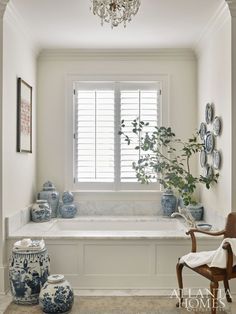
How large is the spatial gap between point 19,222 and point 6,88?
1420mm

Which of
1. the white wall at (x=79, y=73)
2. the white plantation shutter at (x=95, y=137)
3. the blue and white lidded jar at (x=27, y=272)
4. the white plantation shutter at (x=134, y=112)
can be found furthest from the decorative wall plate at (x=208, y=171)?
the blue and white lidded jar at (x=27, y=272)

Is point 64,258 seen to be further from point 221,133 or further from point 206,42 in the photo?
point 206,42

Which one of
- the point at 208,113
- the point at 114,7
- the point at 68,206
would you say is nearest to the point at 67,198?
the point at 68,206

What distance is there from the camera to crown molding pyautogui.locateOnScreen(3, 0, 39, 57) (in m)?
3.67

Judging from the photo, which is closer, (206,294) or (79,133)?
(206,294)

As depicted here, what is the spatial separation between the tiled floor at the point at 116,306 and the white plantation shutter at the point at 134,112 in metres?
1.81

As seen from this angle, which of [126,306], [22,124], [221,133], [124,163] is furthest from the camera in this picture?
[124,163]

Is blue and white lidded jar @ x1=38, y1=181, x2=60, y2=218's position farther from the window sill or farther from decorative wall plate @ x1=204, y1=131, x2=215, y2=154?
decorative wall plate @ x1=204, y1=131, x2=215, y2=154

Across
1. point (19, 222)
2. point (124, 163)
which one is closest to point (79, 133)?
point (124, 163)

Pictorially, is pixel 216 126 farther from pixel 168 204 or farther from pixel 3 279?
pixel 3 279

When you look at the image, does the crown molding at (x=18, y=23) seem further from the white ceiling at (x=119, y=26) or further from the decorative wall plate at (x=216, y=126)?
the decorative wall plate at (x=216, y=126)

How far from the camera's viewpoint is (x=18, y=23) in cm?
400

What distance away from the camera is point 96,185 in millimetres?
5043

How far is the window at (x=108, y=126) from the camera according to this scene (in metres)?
5.01
